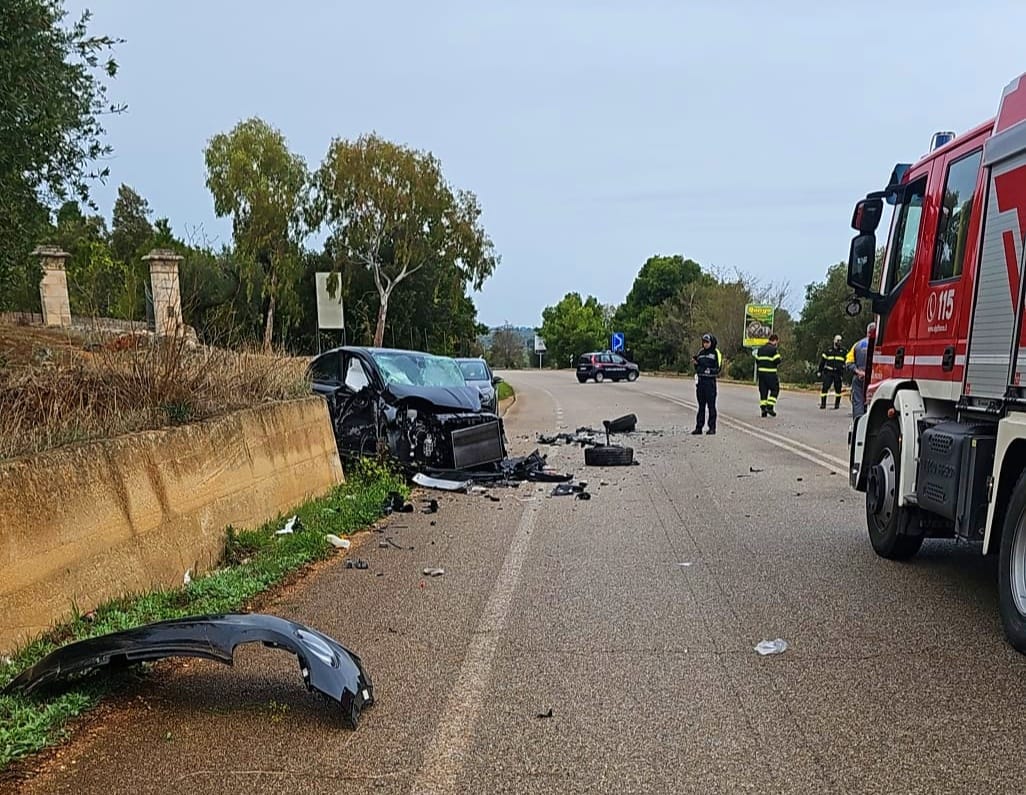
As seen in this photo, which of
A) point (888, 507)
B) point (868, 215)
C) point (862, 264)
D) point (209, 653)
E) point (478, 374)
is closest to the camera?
point (209, 653)

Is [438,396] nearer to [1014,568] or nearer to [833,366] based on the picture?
[1014,568]

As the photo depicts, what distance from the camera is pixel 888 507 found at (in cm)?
628

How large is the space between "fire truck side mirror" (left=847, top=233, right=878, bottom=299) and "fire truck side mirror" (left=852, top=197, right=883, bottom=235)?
0.23 ft

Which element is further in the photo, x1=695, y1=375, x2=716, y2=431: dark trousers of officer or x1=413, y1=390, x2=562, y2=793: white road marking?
x1=695, y1=375, x2=716, y2=431: dark trousers of officer

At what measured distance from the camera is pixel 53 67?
39.1 feet

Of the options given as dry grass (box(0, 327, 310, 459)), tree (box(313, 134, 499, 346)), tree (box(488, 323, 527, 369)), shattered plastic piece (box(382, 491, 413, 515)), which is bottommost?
tree (box(488, 323, 527, 369))

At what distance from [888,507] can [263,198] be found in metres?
39.2

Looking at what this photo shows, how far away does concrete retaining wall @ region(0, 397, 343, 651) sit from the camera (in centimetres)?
429

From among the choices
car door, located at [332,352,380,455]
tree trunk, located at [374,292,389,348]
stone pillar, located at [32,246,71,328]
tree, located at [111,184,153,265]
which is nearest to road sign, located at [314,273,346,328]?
stone pillar, located at [32,246,71,328]

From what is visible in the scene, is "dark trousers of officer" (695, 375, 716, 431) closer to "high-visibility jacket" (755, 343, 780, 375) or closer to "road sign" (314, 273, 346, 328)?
"high-visibility jacket" (755, 343, 780, 375)

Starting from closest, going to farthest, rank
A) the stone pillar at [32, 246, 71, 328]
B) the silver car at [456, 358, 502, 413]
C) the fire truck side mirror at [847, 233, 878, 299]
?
the fire truck side mirror at [847, 233, 878, 299] → the silver car at [456, 358, 502, 413] → the stone pillar at [32, 246, 71, 328]

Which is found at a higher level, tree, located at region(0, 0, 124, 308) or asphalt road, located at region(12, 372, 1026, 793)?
tree, located at region(0, 0, 124, 308)

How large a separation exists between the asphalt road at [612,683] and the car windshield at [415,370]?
3.78m

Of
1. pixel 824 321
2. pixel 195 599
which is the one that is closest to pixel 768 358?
pixel 195 599
